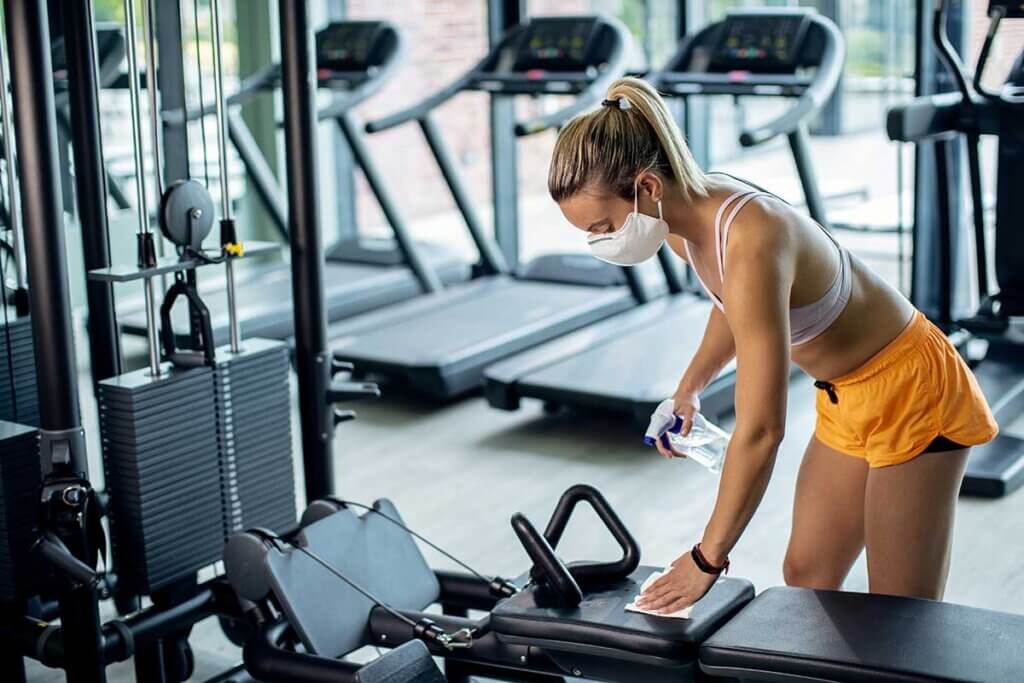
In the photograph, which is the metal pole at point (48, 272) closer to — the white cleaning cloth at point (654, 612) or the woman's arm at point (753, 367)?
the white cleaning cloth at point (654, 612)

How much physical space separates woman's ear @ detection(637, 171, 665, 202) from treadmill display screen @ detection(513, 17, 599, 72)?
3671 millimetres

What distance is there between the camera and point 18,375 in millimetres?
3260

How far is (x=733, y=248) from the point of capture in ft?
6.76

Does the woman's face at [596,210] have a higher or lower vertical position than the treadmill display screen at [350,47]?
lower

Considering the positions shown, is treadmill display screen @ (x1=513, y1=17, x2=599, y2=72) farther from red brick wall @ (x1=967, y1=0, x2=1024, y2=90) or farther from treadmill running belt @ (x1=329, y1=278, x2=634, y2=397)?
red brick wall @ (x1=967, y1=0, x2=1024, y2=90)

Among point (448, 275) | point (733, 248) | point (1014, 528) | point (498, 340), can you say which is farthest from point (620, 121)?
point (448, 275)

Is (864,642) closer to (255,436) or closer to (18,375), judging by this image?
(255,436)

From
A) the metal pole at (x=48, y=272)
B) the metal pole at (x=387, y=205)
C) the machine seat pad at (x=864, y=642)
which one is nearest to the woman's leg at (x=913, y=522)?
the machine seat pad at (x=864, y=642)

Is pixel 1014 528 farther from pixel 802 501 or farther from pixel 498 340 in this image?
pixel 498 340

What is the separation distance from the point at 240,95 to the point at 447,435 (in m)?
1.92

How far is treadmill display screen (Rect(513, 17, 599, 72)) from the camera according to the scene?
18.6 feet

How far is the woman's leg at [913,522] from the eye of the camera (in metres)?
2.32

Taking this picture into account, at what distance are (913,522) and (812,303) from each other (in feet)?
1.46

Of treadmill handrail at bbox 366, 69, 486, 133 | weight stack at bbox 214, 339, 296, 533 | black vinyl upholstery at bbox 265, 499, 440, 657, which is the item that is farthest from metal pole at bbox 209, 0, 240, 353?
treadmill handrail at bbox 366, 69, 486, 133
